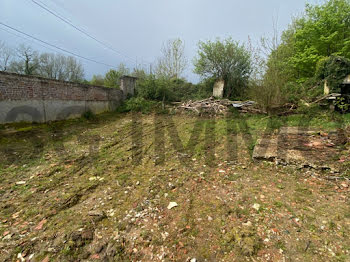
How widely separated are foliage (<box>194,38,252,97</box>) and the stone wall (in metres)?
9.20

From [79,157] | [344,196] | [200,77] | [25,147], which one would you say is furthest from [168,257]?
[200,77]

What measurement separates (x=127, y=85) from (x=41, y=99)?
19.7 ft

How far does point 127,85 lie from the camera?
11.3 meters

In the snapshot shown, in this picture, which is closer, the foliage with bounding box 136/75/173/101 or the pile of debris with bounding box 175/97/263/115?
the pile of debris with bounding box 175/97/263/115

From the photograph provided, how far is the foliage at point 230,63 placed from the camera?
12.2 m

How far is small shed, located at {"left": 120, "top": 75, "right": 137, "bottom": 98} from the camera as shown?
11070 mm

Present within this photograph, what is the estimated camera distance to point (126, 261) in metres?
1.45

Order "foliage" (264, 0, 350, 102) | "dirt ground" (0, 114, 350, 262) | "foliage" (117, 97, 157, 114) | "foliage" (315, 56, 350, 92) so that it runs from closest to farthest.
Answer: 1. "dirt ground" (0, 114, 350, 262)
2. "foliage" (315, 56, 350, 92)
3. "foliage" (264, 0, 350, 102)
4. "foliage" (117, 97, 157, 114)

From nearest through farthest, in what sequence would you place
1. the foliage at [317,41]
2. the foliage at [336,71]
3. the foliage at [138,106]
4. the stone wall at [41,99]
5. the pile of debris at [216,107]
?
the stone wall at [41,99] → the foliage at [336,71] → the pile of debris at [216,107] → the foliage at [317,41] → the foliage at [138,106]

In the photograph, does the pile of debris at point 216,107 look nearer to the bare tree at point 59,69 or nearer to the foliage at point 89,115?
the foliage at point 89,115

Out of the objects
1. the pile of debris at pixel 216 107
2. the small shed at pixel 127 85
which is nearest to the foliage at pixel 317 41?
the pile of debris at pixel 216 107

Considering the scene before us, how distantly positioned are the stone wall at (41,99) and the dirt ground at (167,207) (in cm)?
193

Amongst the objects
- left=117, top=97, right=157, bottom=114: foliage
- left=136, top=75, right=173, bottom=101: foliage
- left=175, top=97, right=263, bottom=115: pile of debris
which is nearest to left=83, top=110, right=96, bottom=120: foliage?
left=117, top=97, right=157, bottom=114: foliage

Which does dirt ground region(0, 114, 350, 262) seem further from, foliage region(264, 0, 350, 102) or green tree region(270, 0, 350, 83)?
green tree region(270, 0, 350, 83)
